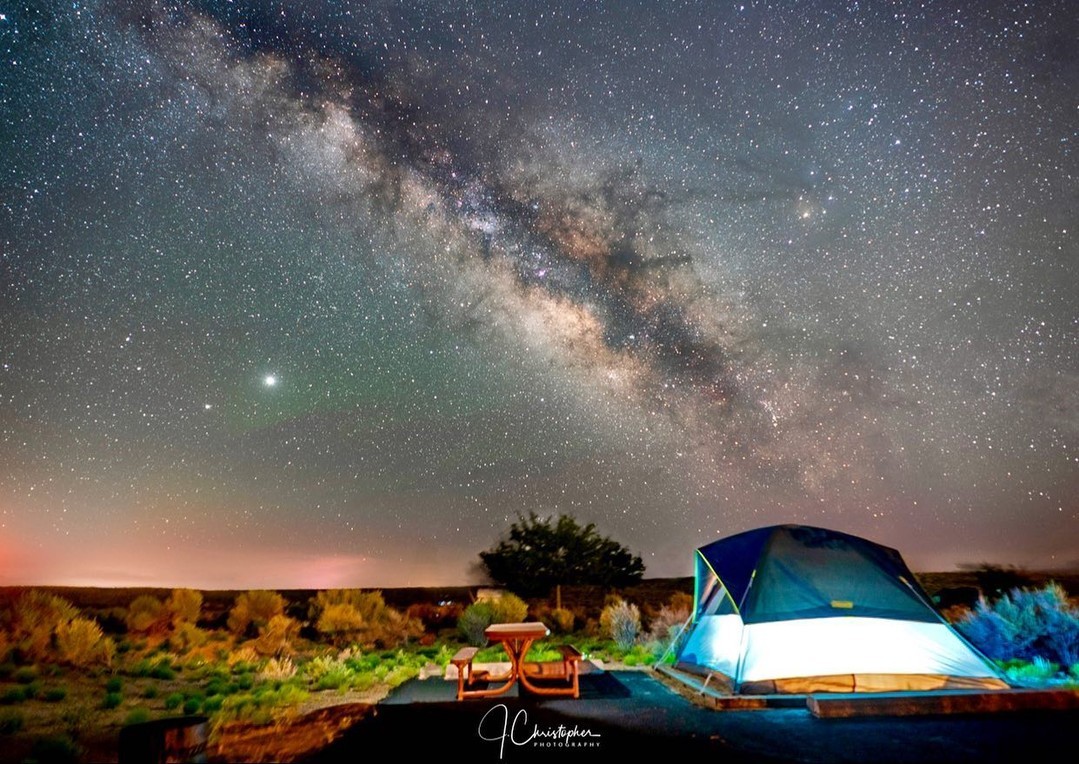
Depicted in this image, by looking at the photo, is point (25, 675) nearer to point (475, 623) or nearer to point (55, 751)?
point (55, 751)

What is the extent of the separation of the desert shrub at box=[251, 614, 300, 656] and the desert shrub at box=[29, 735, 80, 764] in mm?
9146

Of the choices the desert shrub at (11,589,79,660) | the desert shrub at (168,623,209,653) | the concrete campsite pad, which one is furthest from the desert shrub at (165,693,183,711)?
the desert shrub at (168,623,209,653)

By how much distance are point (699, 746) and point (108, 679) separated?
35.5ft

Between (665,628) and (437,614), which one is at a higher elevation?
(665,628)

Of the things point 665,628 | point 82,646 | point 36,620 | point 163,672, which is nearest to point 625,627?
point 665,628

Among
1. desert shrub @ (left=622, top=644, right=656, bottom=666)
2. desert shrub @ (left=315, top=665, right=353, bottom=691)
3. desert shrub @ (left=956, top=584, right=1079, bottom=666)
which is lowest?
desert shrub @ (left=315, top=665, right=353, bottom=691)

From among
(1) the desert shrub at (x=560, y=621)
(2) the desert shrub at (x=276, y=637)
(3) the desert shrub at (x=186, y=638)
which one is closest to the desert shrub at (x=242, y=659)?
(2) the desert shrub at (x=276, y=637)

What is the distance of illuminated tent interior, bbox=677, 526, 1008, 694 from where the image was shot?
725 centimetres

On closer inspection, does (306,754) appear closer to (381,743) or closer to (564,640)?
(381,743)

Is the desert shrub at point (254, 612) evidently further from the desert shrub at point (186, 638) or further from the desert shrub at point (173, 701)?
the desert shrub at point (173, 701)

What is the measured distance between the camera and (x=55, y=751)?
568 centimetres

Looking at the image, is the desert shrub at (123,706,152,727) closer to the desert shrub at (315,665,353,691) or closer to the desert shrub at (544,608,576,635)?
the desert shrub at (315,665,353,691)

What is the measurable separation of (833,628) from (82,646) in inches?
545

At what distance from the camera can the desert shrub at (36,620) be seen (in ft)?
37.1
